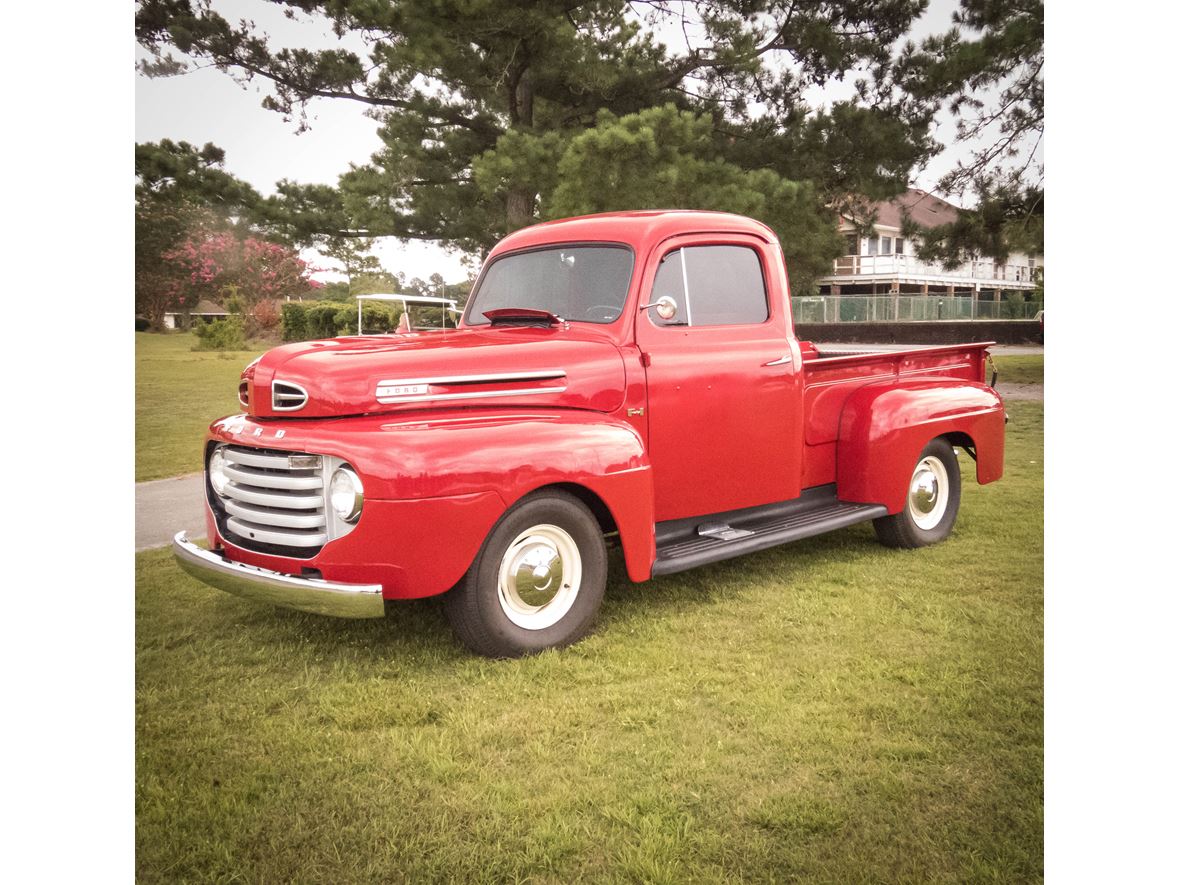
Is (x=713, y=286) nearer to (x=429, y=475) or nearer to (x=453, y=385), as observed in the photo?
(x=453, y=385)

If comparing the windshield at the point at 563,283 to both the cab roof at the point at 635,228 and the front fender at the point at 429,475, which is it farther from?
the front fender at the point at 429,475

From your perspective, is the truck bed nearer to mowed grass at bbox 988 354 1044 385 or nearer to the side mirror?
mowed grass at bbox 988 354 1044 385

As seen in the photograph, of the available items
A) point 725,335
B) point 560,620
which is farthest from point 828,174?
point 560,620

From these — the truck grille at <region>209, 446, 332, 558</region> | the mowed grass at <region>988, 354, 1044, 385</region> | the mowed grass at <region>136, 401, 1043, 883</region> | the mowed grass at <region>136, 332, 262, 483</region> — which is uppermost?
the mowed grass at <region>988, 354, 1044, 385</region>

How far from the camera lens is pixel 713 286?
3629 mm

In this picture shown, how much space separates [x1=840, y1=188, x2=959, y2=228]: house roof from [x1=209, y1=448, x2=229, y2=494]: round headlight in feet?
8.83

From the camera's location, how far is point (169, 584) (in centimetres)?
362

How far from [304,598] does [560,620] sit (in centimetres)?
84

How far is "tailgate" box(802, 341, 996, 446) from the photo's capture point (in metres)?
3.96

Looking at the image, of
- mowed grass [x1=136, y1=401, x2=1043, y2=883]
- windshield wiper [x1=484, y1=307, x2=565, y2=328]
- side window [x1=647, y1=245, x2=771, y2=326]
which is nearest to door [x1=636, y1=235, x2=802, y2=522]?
side window [x1=647, y1=245, x2=771, y2=326]

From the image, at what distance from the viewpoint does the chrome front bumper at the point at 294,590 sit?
102 inches

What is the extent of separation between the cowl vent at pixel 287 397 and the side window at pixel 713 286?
50.9 inches

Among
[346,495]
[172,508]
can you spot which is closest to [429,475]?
[346,495]

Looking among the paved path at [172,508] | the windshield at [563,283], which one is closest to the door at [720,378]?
the windshield at [563,283]
